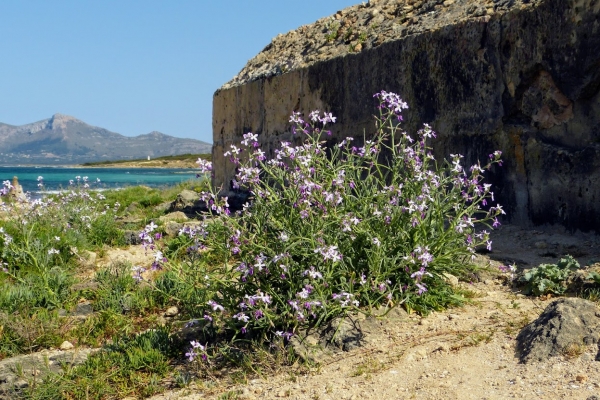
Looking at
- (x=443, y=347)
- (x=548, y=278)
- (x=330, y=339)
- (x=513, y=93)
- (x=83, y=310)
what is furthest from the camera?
(x=513, y=93)

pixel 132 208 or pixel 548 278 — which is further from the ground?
pixel 548 278

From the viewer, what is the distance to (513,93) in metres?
6.90

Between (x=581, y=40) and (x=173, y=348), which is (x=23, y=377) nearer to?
(x=173, y=348)

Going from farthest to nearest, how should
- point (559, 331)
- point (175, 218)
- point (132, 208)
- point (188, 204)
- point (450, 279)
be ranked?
1. point (132, 208)
2. point (188, 204)
3. point (175, 218)
4. point (450, 279)
5. point (559, 331)

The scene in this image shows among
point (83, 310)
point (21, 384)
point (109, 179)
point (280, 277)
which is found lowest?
point (109, 179)

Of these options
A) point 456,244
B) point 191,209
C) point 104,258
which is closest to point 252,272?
point 456,244

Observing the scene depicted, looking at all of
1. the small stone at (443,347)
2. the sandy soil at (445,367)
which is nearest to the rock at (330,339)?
the sandy soil at (445,367)

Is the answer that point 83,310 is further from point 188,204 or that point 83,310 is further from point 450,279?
point 188,204

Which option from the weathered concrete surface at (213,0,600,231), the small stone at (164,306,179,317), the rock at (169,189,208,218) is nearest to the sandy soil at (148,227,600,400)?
the small stone at (164,306,179,317)

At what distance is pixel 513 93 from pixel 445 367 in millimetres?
3679

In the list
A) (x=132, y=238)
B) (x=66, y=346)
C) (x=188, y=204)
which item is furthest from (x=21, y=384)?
(x=188, y=204)

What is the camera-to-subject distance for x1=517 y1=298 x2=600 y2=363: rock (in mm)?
3932

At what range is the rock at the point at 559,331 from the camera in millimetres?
3932

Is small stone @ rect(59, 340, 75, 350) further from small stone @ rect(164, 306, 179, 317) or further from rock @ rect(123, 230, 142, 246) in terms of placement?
rock @ rect(123, 230, 142, 246)
